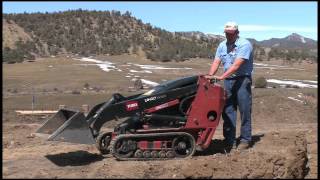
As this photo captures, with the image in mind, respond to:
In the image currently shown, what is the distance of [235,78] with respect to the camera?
9.38 meters

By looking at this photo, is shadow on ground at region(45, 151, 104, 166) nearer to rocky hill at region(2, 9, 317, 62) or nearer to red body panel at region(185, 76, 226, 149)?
red body panel at region(185, 76, 226, 149)

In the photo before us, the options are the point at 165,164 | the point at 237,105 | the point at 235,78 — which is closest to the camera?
the point at 165,164

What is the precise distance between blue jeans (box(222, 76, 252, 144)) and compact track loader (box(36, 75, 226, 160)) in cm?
38

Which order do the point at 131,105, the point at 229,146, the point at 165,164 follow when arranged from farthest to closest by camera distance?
the point at 229,146
the point at 131,105
the point at 165,164

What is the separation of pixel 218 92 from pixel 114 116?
156 cm

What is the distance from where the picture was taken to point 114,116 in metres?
8.84

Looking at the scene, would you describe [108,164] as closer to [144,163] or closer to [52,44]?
[144,163]

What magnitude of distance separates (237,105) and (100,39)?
56.9 metres

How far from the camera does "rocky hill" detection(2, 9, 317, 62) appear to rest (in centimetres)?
5569

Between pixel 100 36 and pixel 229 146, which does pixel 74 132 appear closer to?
pixel 229 146

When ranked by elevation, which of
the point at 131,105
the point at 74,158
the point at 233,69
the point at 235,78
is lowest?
the point at 74,158

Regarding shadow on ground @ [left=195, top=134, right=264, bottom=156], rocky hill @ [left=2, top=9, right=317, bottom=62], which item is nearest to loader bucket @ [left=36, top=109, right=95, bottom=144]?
shadow on ground @ [left=195, top=134, right=264, bottom=156]

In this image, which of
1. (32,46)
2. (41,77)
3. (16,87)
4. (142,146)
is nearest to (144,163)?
(142,146)

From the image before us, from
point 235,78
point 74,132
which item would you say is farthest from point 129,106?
point 235,78
